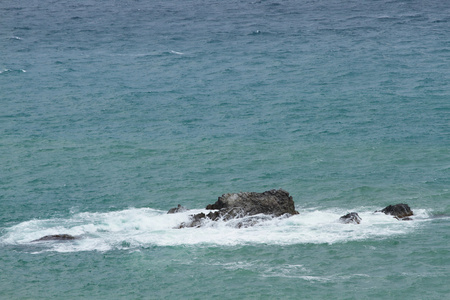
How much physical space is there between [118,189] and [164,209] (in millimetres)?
6327

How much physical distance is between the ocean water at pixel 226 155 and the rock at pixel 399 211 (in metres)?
0.65

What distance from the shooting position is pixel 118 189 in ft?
191

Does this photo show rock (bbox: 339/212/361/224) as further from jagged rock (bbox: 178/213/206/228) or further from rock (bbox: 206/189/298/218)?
jagged rock (bbox: 178/213/206/228)

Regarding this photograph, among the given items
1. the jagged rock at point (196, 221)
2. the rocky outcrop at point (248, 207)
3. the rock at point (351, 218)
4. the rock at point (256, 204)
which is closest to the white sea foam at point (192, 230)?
the rock at point (351, 218)

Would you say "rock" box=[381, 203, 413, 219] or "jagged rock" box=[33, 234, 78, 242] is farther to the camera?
"rock" box=[381, 203, 413, 219]

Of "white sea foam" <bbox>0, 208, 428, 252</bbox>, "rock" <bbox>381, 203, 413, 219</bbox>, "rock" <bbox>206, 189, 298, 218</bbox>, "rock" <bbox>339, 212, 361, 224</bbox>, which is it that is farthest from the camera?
"rock" <bbox>206, 189, 298, 218</bbox>

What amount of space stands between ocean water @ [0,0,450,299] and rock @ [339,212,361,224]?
0.50m

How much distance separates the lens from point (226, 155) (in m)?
65.4

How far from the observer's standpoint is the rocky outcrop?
160 feet

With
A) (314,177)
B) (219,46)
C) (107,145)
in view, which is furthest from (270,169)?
(219,46)

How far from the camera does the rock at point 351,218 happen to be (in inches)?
1871

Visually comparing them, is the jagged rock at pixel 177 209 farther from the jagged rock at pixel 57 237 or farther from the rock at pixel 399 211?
the rock at pixel 399 211

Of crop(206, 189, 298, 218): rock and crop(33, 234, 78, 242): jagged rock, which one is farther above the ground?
crop(206, 189, 298, 218): rock

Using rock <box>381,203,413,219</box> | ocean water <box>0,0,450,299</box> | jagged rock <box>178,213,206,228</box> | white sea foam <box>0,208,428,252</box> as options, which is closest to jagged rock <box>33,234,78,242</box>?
white sea foam <box>0,208,428,252</box>
